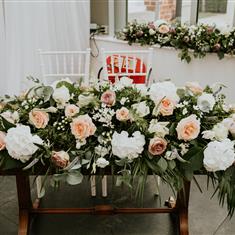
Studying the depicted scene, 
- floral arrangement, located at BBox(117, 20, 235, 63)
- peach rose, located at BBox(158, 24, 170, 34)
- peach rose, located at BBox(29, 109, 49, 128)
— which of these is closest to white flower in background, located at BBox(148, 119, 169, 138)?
peach rose, located at BBox(29, 109, 49, 128)

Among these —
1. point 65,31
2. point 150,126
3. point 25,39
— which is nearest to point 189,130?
point 150,126

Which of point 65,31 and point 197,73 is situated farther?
point 65,31

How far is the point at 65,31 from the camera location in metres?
3.44

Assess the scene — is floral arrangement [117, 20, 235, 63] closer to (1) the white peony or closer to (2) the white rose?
(1) the white peony

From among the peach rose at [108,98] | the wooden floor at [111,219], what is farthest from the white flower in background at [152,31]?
the peach rose at [108,98]

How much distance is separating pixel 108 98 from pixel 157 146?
0.30 meters

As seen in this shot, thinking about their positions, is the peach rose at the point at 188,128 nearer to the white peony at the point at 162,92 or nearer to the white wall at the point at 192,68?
the white peony at the point at 162,92

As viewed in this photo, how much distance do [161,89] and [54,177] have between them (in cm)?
58

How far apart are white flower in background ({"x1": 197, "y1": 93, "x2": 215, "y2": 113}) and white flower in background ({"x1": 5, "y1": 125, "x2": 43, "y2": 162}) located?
69 cm

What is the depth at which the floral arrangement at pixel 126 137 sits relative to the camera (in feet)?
4.28

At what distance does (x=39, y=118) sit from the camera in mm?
1400

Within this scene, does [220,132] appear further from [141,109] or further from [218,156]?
[141,109]

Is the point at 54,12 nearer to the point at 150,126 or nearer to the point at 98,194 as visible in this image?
the point at 98,194

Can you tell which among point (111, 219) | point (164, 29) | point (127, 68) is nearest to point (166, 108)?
point (111, 219)
